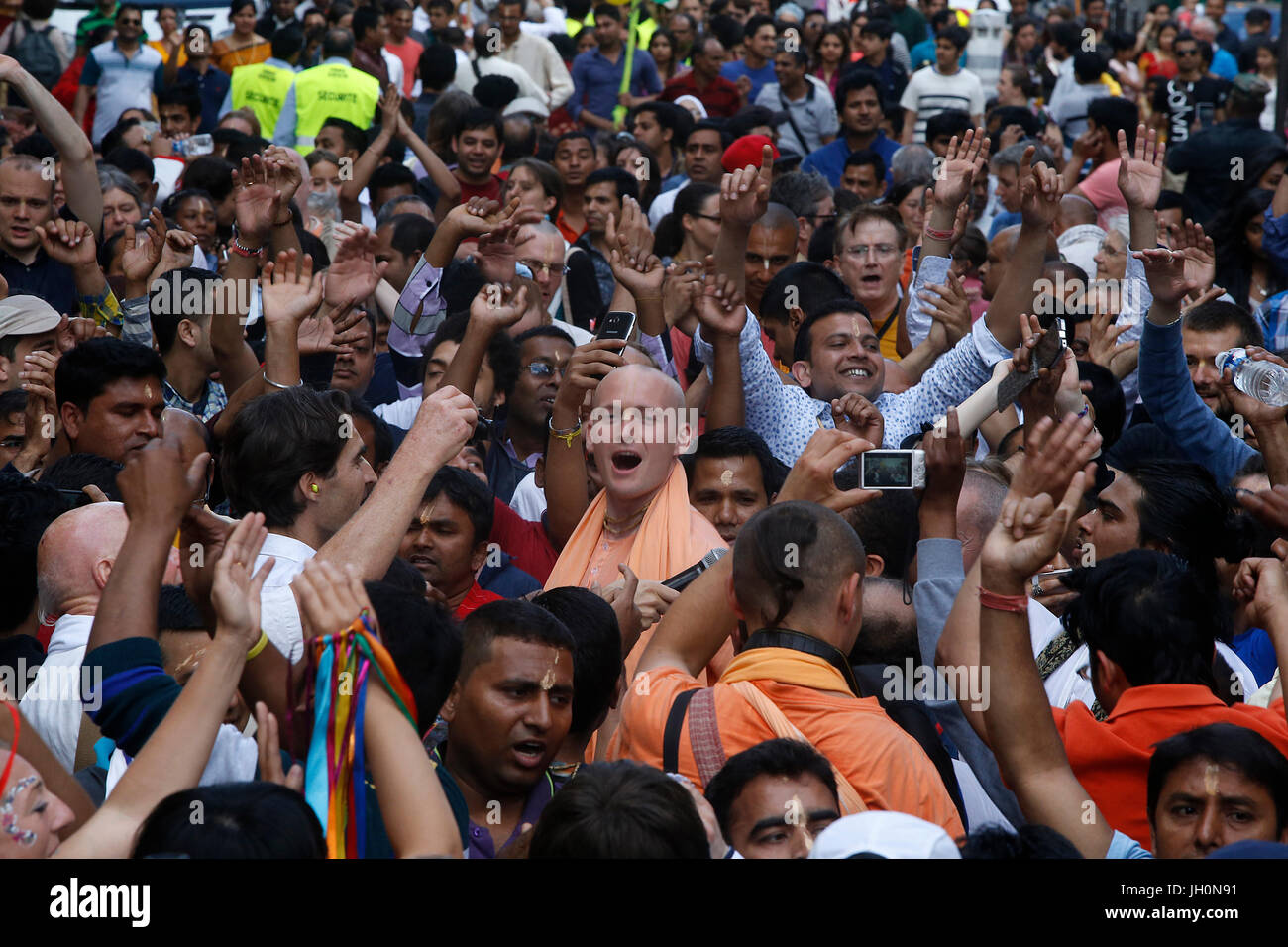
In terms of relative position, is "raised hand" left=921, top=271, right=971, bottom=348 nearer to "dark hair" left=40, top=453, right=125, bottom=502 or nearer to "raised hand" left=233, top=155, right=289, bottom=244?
"raised hand" left=233, top=155, right=289, bottom=244

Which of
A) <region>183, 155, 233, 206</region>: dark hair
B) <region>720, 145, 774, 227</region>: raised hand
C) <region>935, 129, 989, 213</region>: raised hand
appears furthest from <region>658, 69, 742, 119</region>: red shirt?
<region>720, 145, 774, 227</region>: raised hand

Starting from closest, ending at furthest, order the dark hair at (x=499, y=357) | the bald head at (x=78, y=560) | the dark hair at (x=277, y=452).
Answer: the bald head at (x=78, y=560), the dark hair at (x=277, y=452), the dark hair at (x=499, y=357)

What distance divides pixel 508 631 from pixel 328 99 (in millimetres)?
6944

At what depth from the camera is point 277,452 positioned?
10.8 feet

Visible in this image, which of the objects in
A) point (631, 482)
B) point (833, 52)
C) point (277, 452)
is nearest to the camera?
point (277, 452)

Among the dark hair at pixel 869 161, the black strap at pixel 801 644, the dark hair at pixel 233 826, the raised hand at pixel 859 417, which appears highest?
the dark hair at pixel 869 161

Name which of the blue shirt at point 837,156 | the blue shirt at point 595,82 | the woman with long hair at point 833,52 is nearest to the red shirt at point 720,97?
the blue shirt at point 595,82

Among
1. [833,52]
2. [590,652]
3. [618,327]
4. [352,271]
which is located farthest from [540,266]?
[833,52]

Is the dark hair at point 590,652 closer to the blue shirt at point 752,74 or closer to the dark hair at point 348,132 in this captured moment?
the dark hair at point 348,132

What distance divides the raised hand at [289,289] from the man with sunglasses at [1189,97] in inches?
338

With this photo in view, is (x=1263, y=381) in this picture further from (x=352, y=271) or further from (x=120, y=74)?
(x=120, y=74)

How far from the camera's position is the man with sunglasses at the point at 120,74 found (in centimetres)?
1052
